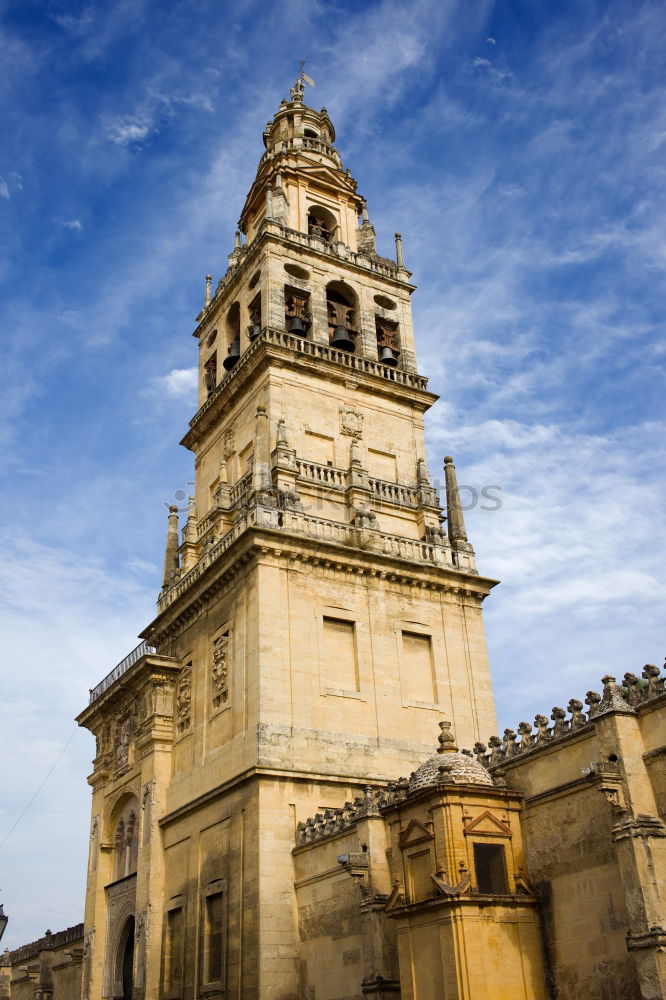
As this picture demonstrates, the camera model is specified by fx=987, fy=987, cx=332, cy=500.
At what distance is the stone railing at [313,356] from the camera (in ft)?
112

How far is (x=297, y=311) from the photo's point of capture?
3666 centimetres

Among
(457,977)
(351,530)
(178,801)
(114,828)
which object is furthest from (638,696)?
(114,828)

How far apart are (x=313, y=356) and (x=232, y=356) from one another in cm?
449

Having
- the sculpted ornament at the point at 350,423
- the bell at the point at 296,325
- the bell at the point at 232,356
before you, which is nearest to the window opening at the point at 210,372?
the bell at the point at 232,356

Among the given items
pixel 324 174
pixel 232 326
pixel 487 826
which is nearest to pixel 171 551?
pixel 232 326

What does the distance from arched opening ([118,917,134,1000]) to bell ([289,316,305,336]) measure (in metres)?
20.8

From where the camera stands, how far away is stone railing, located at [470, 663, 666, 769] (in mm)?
17641

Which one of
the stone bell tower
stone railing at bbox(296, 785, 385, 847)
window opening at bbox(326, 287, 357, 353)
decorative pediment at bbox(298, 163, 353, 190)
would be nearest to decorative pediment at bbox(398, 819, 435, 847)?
stone railing at bbox(296, 785, 385, 847)

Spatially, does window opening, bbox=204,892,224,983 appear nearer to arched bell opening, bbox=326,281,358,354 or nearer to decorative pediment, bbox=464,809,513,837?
decorative pediment, bbox=464,809,513,837

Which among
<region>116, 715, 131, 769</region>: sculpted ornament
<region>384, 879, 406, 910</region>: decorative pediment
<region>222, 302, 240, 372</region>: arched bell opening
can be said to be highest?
<region>222, 302, 240, 372</region>: arched bell opening

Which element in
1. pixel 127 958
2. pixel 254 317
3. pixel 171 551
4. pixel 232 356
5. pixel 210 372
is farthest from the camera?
pixel 210 372

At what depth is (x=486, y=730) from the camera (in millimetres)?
29906

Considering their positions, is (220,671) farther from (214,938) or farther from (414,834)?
(414,834)

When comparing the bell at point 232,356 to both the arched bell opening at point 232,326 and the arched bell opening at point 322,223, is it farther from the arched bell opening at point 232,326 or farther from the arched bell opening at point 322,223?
the arched bell opening at point 322,223
